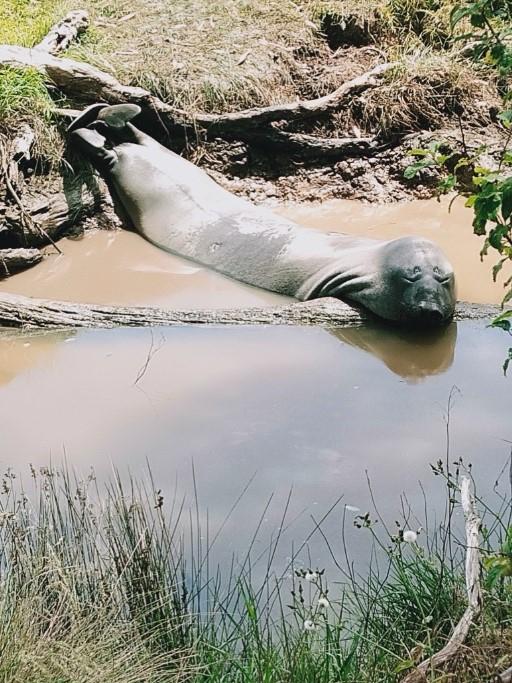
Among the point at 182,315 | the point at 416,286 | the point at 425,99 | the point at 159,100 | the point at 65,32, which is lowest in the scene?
the point at 182,315

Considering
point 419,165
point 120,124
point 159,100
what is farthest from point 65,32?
point 419,165

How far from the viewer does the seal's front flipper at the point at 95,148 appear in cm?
714

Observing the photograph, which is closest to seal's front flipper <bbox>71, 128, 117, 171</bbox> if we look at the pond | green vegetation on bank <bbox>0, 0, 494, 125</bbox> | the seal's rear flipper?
the seal's rear flipper

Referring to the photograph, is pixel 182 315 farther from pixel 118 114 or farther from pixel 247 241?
pixel 118 114

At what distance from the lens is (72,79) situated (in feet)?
24.1

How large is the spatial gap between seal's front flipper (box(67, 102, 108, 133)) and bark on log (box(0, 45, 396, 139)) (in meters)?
0.20

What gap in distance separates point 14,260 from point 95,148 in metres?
1.33

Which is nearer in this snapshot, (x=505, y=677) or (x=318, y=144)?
(x=505, y=677)

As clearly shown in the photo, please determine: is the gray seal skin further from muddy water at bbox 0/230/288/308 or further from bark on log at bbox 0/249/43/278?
bark on log at bbox 0/249/43/278

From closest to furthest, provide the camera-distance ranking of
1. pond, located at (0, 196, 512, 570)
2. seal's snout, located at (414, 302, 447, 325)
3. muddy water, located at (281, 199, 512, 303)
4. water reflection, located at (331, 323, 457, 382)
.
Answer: pond, located at (0, 196, 512, 570) < water reflection, located at (331, 323, 457, 382) < seal's snout, located at (414, 302, 447, 325) < muddy water, located at (281, 199, 512, 303)

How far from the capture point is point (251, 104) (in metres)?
7.99

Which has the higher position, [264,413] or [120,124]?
[120,124]

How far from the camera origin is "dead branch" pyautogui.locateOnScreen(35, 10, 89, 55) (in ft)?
25.8

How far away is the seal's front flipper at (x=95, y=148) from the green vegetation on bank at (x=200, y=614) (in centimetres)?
463
